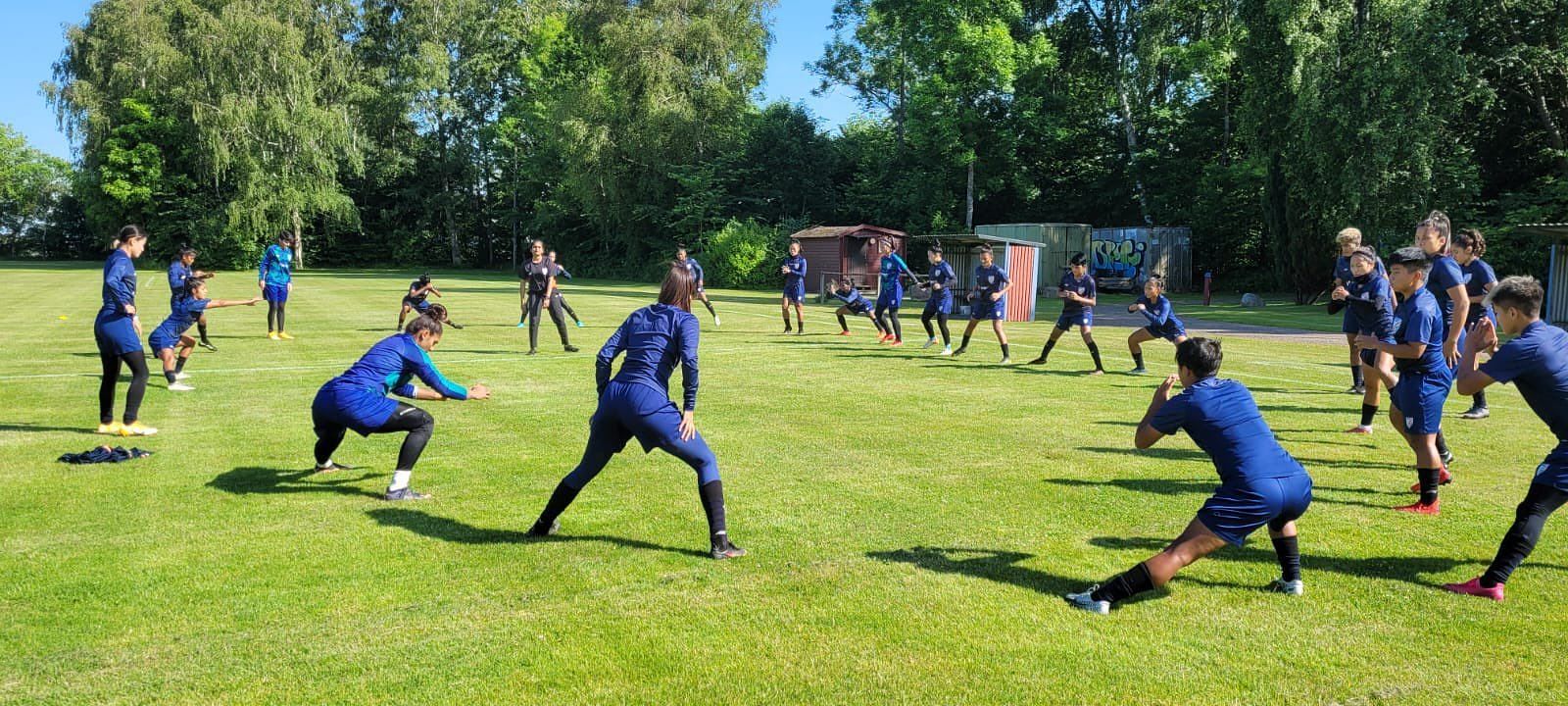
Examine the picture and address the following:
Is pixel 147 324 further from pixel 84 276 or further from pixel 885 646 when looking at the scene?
pixel 84 276

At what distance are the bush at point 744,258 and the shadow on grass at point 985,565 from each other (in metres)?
41.2

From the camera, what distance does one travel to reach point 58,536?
21.6 feet

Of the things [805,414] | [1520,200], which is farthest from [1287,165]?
[805,414]

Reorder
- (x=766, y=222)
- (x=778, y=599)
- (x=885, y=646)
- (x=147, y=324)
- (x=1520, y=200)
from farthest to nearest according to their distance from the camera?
1. (x=766, y=222)
2. (x=1520, y=200)
3. (x=147, y=324)
4. (x=778, y=599)
5. (x=885, y=646)

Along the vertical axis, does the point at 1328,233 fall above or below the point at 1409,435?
above

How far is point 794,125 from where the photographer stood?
53781mm

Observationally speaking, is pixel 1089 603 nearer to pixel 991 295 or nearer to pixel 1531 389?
pixel 1531 389

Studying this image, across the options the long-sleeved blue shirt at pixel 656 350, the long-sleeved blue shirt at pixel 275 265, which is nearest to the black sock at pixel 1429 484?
the long-sleeved blue shirt at pixel 656 350

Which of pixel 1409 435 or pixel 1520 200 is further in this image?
pixel 1520 200

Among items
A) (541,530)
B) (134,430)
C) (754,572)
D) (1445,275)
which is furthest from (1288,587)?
(134,430)

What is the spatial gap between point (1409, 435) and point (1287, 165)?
33234 millimetres

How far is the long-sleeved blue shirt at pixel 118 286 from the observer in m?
9.46

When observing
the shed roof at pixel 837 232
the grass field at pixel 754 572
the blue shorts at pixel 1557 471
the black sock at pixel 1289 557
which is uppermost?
the shed roof at pixel 837 232

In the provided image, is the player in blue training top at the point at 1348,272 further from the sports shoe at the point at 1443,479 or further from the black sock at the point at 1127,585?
the black sock at the point at 1127,585
